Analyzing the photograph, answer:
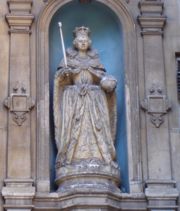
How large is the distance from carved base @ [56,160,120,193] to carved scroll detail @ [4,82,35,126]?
44.6 inches

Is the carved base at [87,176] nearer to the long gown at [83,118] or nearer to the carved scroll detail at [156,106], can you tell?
the long gown at [83,118]

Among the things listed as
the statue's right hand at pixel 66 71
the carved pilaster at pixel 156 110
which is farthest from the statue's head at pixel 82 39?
the carved pilaster at pixel 156 110

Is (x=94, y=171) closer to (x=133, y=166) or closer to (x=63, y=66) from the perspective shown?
(x=133, y=166)

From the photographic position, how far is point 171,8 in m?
17.1

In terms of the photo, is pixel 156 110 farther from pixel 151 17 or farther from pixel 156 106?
pixel 151 17

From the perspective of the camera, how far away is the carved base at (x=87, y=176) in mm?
15156

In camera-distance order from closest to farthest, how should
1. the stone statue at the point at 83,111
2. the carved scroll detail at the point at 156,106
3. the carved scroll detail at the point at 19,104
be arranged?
the stone statue at the point at 83,111 → the carved scroll detail at the point at 19,104 → the carved scroll detail at the point at 156,106

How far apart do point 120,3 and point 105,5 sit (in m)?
0.27

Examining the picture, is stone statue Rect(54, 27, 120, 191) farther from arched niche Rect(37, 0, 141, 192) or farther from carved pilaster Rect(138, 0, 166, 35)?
carved pilaster Rect(138, 0, 166, 35)

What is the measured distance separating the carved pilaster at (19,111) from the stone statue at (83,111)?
0.52 meters

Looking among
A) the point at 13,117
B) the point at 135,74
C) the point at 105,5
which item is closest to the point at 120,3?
the point at 105,5

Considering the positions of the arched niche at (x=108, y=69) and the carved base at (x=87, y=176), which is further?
the arched niche at (x=108, y=69)

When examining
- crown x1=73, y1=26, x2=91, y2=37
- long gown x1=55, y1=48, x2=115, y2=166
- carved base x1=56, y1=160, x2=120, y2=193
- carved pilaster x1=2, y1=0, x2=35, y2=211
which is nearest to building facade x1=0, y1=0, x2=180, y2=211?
carved pilaster x1=2, y1=0, x2=35, y2=211

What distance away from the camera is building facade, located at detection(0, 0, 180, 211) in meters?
15.3
